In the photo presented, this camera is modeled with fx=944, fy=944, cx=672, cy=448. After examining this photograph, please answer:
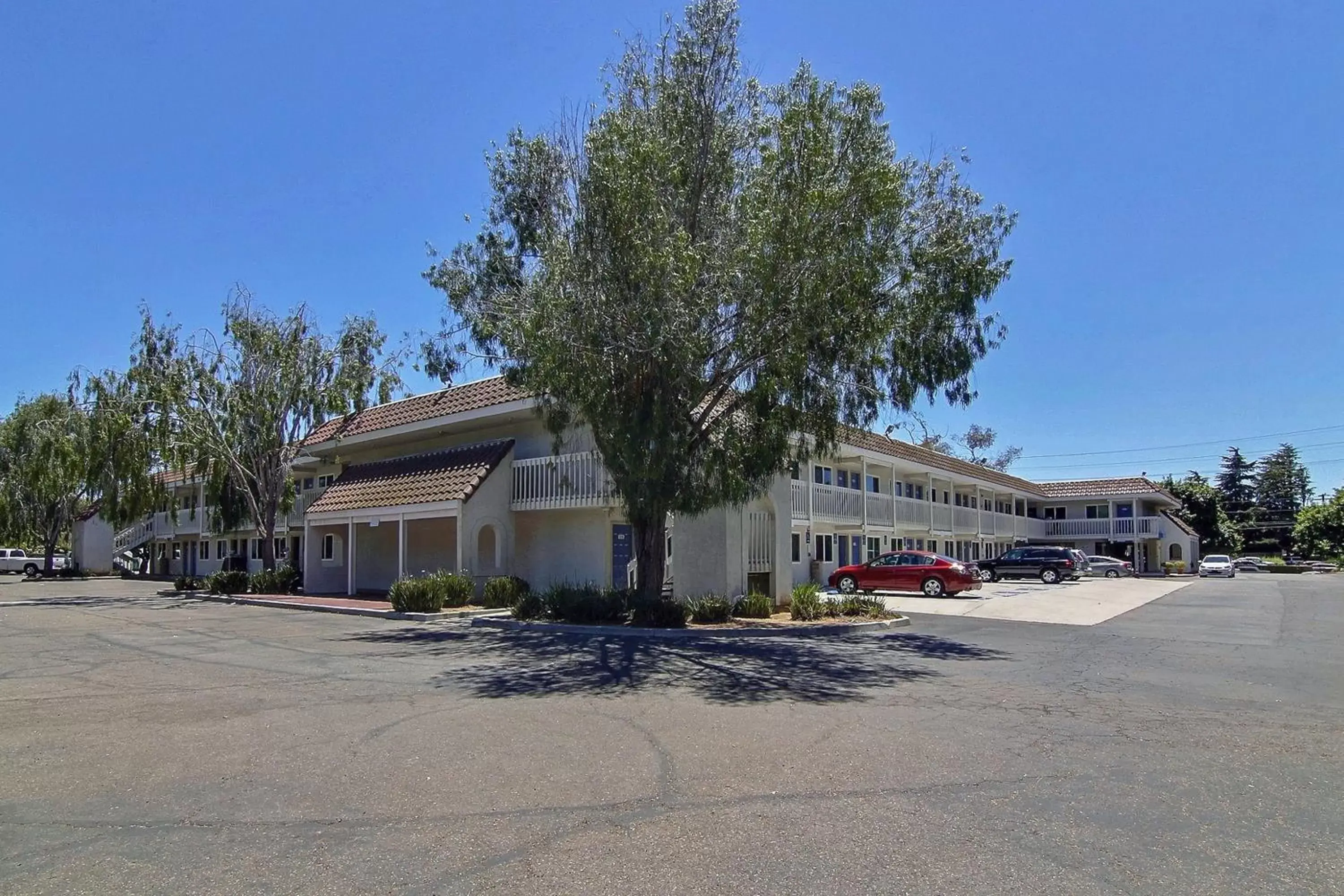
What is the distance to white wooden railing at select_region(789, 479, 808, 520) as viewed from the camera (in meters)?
31.0

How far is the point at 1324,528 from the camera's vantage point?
69688 mm

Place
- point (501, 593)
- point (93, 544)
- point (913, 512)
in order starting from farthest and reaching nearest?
point (93, 544) < point (913, 512) < point (501, 593)

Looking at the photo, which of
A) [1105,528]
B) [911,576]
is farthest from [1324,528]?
[911,576]

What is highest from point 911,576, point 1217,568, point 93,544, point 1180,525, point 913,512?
point 913,512

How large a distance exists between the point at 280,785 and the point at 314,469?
99.8 feet

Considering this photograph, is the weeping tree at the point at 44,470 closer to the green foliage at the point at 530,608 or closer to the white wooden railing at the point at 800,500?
the green foliage at the point at 530,608

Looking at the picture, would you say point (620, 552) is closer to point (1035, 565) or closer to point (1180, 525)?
point (1035, 565)

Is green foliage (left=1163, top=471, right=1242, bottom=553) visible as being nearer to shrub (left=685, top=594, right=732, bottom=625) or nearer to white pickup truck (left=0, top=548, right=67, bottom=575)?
shrub (left=685, top=594, right=732, bottom=625)

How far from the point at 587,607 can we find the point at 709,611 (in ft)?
8.11

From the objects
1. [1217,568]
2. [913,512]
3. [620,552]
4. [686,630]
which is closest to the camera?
[686,630]

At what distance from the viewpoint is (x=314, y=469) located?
35281 mm

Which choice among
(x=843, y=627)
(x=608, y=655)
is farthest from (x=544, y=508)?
(x=608, y=655)

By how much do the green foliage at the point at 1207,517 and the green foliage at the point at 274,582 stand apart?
65253mm

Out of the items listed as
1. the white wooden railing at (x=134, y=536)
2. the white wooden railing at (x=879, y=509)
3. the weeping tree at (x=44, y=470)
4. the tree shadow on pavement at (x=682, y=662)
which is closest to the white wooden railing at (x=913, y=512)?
the white wooden railing at (x=879, y=509)
